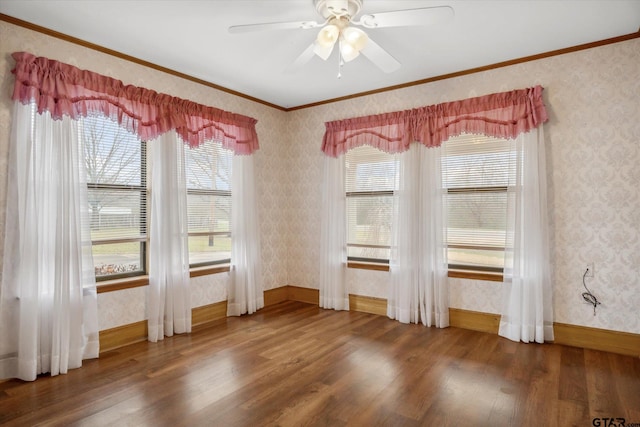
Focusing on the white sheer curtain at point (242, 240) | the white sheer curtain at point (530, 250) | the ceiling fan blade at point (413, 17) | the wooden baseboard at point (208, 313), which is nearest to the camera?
the ceiling fan blade at point (413, 17)

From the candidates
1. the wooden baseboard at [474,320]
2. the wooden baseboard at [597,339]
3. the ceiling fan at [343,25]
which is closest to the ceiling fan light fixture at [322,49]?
the ceiling fan at [343,25]

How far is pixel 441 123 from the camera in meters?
3.96

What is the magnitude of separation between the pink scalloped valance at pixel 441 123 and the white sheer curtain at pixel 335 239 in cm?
29

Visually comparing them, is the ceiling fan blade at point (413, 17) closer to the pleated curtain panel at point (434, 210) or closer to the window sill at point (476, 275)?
the pleated curtain panel at point (434, 210)

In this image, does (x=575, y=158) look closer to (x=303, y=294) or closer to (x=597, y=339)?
(x=597, y=339)

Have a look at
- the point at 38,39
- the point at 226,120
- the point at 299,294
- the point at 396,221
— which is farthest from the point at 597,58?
the point at 38,39

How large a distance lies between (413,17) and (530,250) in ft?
7.93

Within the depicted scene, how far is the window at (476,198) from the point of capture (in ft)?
12.3

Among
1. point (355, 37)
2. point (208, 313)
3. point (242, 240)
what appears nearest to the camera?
point (355, 37)

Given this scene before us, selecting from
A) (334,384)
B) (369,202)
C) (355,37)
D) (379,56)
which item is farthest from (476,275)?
(355,37)

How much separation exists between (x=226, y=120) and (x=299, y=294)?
2.52 metres

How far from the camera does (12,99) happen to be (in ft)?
9.00

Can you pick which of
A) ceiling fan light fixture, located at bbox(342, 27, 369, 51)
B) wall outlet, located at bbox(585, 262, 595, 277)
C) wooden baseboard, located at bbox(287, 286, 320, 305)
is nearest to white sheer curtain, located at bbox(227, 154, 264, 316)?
wooden baseboard, located at bbox(287, 286, 320, 305)

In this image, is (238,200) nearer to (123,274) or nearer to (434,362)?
(123,274)
